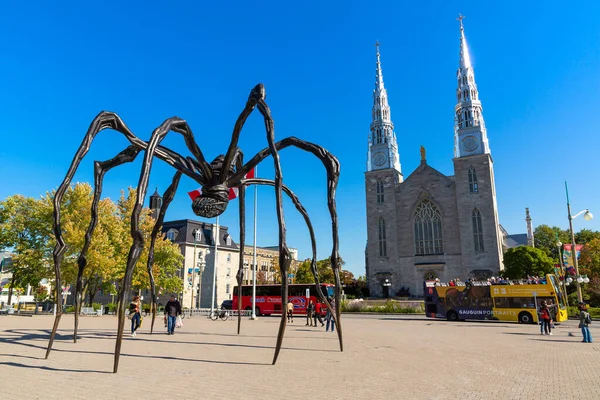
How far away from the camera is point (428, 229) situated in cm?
6431

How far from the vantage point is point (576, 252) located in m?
25.7

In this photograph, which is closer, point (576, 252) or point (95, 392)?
point (95, 392)

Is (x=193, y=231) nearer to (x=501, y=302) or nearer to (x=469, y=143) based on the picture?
(x=469, y=143)

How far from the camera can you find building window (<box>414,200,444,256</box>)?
63281mm

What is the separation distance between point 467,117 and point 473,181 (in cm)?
1153

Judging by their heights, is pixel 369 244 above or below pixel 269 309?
above

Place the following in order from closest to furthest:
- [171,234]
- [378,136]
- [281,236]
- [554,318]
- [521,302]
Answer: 1. [281,236]
2. [554,318]
3. [521,302]
4. [171,234]
5. [378,136]

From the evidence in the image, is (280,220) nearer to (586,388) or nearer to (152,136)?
(152,136)

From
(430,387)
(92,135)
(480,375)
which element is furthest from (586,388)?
(92,135)

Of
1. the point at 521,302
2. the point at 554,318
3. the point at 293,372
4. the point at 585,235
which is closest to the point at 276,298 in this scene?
the point at 521,302

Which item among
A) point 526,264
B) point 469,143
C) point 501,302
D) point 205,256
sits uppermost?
point 469,143

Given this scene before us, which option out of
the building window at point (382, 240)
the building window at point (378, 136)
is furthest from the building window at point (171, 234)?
the building window at point (378, 136)

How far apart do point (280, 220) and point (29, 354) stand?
764cm

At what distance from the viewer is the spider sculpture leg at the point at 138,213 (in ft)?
20.4
